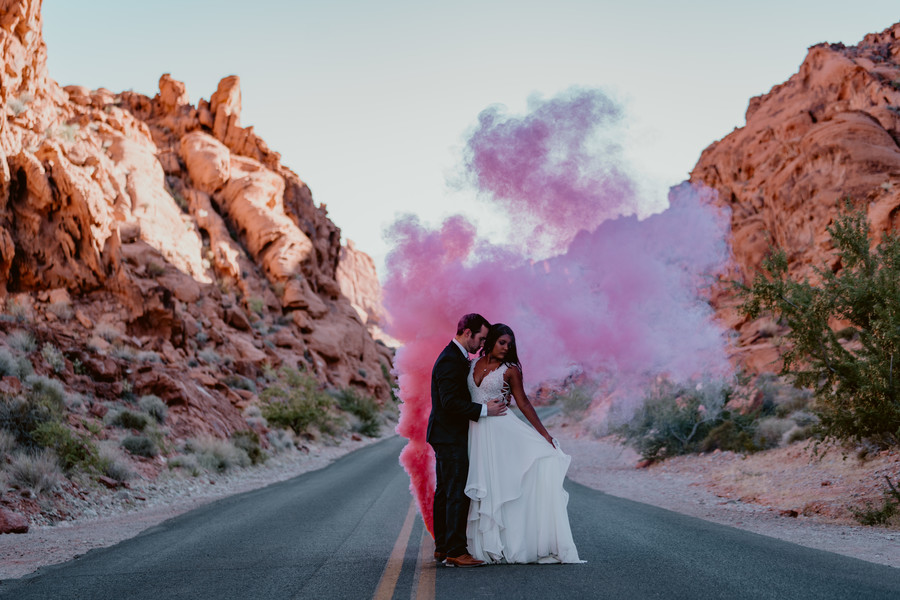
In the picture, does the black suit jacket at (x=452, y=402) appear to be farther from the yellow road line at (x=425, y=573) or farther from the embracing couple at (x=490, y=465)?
the yellow road line at (x=425, y=573)

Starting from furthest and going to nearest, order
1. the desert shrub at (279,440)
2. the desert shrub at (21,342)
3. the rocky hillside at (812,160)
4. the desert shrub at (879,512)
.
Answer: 1. the rocky hillside at (812,160)
2. the desert shrub at (279,440)
3. the desert shrub at (21,342)
4. the desert shrub at (879,512)

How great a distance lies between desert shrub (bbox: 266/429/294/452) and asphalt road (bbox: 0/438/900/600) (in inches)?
554

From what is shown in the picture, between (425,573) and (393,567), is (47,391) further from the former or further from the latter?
(425,573)

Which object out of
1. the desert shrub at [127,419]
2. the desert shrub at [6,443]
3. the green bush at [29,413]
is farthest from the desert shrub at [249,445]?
the desert shrub at [6,443]

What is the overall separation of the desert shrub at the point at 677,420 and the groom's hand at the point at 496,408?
14392 mm

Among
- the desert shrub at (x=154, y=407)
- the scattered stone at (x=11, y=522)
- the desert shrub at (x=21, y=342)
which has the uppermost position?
the desert shrub at (x=21, y=342)

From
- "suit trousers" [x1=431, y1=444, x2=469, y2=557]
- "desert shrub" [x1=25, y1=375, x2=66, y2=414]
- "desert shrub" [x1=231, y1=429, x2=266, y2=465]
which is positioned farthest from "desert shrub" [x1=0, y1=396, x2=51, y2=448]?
"suit trousers" [x1=431, y1=444, x2=469, y2=557]

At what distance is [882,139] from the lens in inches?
1321

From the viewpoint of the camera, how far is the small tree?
9.00 meters

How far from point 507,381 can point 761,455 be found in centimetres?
1323

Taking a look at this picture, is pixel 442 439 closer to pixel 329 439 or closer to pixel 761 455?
pixel 761 455

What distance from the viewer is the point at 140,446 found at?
50.5 feet

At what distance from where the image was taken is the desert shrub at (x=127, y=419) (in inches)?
644

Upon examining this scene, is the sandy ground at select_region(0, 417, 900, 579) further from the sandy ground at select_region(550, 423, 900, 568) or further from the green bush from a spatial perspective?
the green bush
